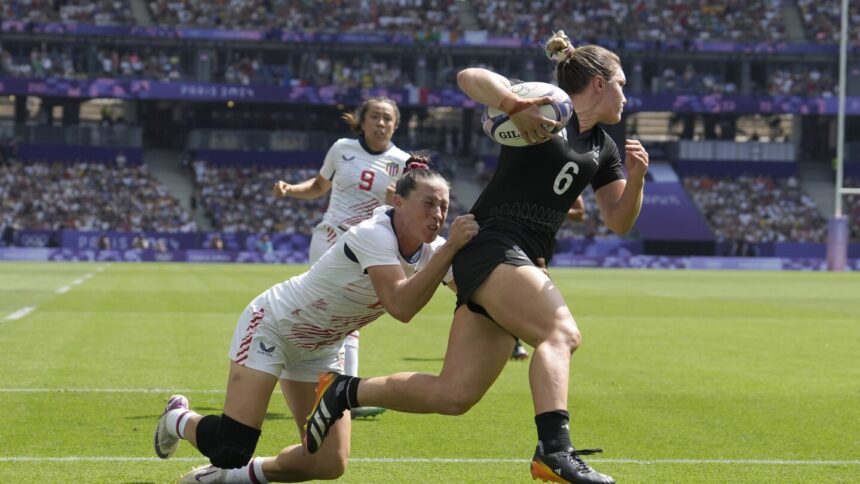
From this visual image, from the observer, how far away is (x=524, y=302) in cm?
594

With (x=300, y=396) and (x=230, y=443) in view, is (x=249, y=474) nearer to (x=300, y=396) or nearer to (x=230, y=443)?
(x=230, y=443)

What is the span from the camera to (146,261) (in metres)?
57.1

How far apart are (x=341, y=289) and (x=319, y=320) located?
25 centimetres

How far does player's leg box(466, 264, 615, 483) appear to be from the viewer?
5738mm

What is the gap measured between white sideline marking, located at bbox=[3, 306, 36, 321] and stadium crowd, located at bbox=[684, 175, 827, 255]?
4266 centimetres

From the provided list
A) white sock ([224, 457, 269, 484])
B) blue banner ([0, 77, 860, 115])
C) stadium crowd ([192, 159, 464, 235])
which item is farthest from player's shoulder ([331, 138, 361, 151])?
blue banner ([0, 77, 860, 115])

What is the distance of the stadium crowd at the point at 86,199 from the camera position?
58.9 metres

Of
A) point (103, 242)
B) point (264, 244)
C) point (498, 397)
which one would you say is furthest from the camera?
point (103, 242)

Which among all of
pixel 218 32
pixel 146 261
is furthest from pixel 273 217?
pixel 218 32

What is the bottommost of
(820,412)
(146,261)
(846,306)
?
(146,261)

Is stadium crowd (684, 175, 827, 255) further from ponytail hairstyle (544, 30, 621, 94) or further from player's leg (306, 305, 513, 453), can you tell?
player's leg (306, 305, 513, 453)

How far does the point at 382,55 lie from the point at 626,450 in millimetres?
61001

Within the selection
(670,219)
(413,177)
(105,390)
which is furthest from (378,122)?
(670,219)

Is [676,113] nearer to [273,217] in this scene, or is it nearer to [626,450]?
[273,217]
